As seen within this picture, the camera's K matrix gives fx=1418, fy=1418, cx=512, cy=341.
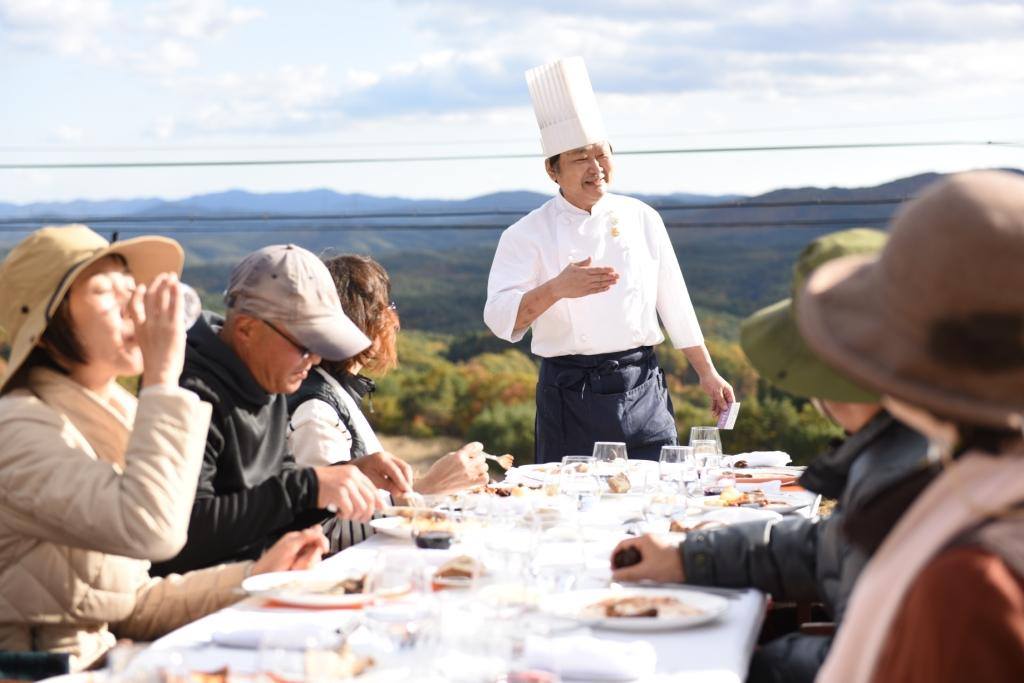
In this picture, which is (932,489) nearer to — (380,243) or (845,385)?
(845,385)

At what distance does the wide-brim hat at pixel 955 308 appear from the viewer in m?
1.41

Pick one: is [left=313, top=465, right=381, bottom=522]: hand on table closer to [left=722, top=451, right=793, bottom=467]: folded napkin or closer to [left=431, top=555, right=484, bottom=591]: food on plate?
[left=431, top=555, right=484, bottom=591]: food on plate

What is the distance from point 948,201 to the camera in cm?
145

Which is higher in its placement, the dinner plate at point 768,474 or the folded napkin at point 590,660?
the folded napkin at point 590,660

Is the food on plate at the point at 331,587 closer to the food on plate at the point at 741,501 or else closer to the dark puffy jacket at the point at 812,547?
the dark puffy jacket at the point at 812,547

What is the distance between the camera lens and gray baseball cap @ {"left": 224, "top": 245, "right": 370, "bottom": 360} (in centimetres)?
322

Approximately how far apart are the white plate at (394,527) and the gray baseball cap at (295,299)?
429 mm

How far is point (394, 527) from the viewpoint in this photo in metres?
3.36

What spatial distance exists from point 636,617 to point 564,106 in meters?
3.65

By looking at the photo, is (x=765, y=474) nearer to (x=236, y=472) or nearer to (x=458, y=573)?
(x=236, y=472)

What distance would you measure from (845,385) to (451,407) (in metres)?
12.2

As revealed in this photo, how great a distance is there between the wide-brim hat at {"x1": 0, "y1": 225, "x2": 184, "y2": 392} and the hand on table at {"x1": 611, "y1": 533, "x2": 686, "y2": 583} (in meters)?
1.20

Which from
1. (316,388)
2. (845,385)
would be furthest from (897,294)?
(316,388)

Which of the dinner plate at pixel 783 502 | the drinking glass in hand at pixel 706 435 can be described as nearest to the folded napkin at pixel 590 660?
the dinner plate at pixel 783 502
